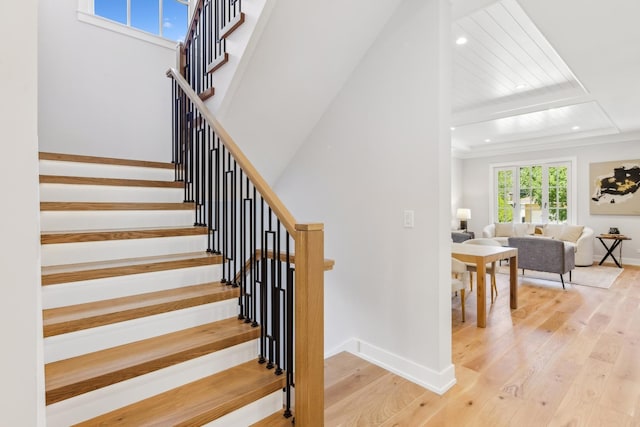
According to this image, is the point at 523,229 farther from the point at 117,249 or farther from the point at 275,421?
the point at 117,249

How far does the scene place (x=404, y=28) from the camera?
229 cm

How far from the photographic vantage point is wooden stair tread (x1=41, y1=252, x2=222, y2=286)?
1760 mm

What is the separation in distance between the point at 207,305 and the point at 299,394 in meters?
0.80

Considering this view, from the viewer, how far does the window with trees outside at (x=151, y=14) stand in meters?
3.60

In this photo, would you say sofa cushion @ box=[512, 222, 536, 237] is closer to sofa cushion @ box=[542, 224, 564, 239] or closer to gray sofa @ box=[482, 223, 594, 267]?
gray sofa @ box=[482, 223, 594, 267]

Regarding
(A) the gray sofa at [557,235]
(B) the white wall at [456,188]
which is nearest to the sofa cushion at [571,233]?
→ (A) the gray sofa at [557,235]

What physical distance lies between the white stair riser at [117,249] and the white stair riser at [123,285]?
0.27 m

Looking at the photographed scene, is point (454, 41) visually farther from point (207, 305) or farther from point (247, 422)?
point (247, 422)

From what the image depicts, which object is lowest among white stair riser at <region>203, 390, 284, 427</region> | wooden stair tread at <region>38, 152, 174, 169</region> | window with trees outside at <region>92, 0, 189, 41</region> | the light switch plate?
white stair riser at <region>203, 390, 284, 427</region>

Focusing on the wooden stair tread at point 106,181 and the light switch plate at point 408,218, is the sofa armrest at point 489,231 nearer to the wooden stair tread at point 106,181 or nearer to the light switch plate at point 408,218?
the light switch plate at point 408,218

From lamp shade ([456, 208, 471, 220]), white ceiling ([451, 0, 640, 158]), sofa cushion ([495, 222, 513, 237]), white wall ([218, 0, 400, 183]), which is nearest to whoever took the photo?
white wall ([218, 0, 400, 183])

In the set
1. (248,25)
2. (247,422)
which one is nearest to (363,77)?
(248,25)

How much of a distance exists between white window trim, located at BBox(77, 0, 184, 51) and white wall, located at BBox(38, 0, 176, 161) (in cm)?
4

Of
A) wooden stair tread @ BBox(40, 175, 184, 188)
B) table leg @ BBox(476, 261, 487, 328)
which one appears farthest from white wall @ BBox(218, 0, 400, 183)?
table leg @ BBox(476, 261, 487, 328)
